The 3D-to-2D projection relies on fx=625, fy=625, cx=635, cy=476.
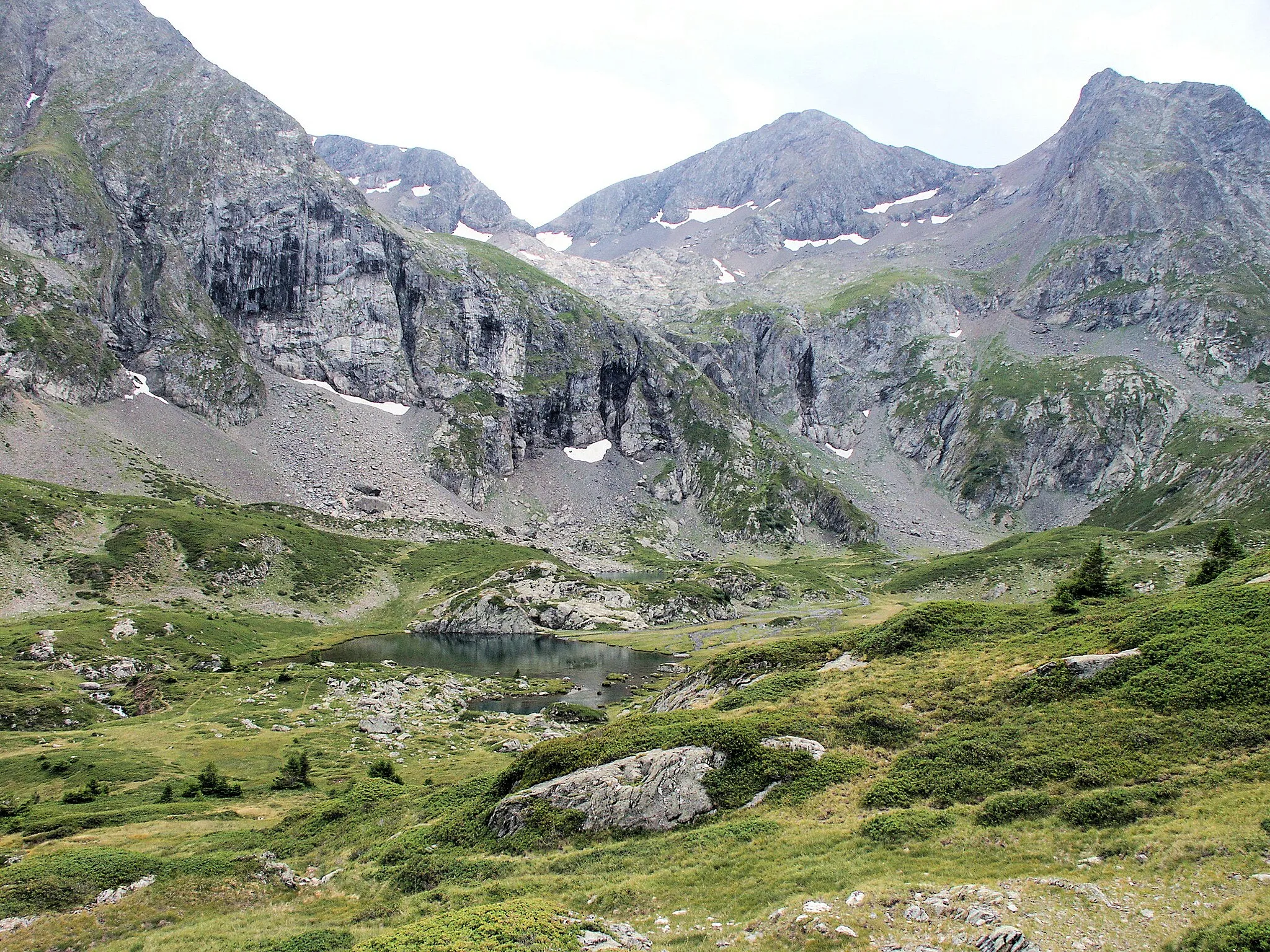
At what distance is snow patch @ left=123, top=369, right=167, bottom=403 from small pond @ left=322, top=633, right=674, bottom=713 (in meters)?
111

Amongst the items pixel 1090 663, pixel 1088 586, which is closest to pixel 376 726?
pixel 1090 663

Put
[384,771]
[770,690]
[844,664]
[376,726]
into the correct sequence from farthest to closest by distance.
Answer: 1. [376,726]
2. [384,771]
3. [844,664]
4. [770,690]

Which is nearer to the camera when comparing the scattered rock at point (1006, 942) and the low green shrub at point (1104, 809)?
the scattered rock at point (1006, 942)

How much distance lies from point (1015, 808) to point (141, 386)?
208 m

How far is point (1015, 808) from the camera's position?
1739cm

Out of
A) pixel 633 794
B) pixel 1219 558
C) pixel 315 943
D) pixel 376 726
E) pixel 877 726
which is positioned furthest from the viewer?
pixel 376 726

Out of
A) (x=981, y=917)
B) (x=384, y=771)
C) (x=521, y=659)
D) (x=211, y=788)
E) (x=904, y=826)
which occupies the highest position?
(x=981, y=917)

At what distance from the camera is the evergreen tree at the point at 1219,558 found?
4031 cm

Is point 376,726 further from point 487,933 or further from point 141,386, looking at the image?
point 141,386

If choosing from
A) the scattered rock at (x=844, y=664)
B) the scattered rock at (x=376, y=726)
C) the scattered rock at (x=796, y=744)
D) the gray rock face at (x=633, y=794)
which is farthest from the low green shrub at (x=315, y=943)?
the scattered rock at (x=376, y=726)

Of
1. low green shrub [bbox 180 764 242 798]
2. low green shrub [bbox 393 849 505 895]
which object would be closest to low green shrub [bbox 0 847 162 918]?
low green shrub [bbox 393 849 505 895]

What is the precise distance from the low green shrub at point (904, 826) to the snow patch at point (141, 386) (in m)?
198

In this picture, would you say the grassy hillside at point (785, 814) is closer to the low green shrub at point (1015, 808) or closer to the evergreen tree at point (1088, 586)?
the low green shrub at point (1015, 808)

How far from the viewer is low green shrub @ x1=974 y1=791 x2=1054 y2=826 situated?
17156 millimetres
